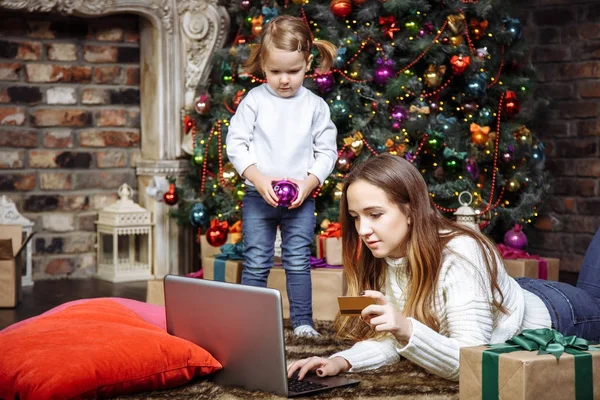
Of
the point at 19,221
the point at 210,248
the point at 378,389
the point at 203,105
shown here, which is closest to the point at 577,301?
the point at 378,389

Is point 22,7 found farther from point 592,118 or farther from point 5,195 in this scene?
point 592,118

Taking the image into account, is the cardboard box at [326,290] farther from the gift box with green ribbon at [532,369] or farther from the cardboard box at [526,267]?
the gift box with green ribbon at [532,369]

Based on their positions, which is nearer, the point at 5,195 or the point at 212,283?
the point at 212,283

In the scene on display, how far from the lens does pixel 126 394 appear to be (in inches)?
78.3

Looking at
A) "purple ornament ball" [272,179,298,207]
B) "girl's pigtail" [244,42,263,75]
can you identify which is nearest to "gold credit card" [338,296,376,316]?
"purple ornament ball" [272,179,298,207]

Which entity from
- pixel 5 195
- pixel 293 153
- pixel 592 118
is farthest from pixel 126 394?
pixel 592 118

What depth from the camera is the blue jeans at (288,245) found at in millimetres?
2938

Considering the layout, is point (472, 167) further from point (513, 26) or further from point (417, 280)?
point (417, 280)

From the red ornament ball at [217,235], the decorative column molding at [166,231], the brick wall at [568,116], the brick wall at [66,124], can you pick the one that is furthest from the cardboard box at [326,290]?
the brick wall at [568,116]

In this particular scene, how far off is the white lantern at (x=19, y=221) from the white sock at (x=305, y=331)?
1.82 m

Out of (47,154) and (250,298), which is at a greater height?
(47,154)

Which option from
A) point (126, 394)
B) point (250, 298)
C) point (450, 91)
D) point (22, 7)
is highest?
point (22, 7)

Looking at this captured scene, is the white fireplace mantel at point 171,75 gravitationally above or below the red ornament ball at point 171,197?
above

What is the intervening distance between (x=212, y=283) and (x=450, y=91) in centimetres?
249
